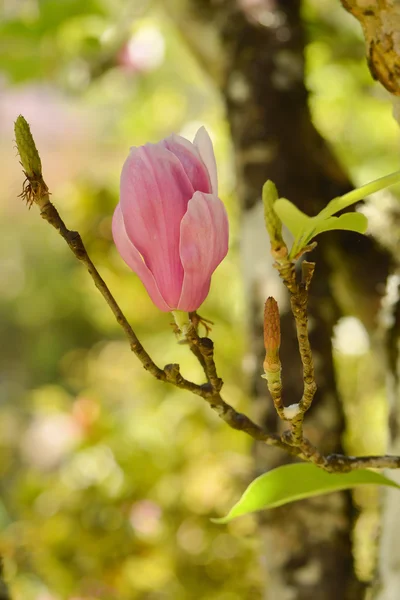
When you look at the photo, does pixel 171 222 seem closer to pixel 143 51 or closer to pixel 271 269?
pixel 271 269

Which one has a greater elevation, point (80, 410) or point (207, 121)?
point (207, 121)

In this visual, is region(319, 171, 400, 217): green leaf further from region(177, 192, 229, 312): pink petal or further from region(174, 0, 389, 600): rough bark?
region(174, 0, 389, 600): rough bark

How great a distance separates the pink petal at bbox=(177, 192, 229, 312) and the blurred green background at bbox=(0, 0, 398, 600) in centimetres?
36

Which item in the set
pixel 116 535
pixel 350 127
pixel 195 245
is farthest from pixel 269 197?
pixel 350 127

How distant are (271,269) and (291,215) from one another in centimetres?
32

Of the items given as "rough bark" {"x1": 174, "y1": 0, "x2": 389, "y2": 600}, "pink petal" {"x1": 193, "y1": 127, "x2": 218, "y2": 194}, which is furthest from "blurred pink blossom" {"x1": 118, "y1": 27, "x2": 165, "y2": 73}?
"pink petal" {"x1": 193, "y1": 127, "x2": 218, "y2": 194}

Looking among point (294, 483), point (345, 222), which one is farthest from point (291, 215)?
point (294, 483)

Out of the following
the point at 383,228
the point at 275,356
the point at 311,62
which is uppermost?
the point at 311,62

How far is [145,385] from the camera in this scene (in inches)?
45.4

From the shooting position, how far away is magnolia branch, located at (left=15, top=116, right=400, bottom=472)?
8.1 inches

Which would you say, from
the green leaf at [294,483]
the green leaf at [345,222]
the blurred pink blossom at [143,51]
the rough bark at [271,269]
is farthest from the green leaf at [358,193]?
the blurred pink blossom at [143,51]

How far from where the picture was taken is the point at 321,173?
0.53 metres

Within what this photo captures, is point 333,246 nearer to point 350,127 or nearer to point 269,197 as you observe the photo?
point 269,197

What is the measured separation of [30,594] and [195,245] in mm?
829
